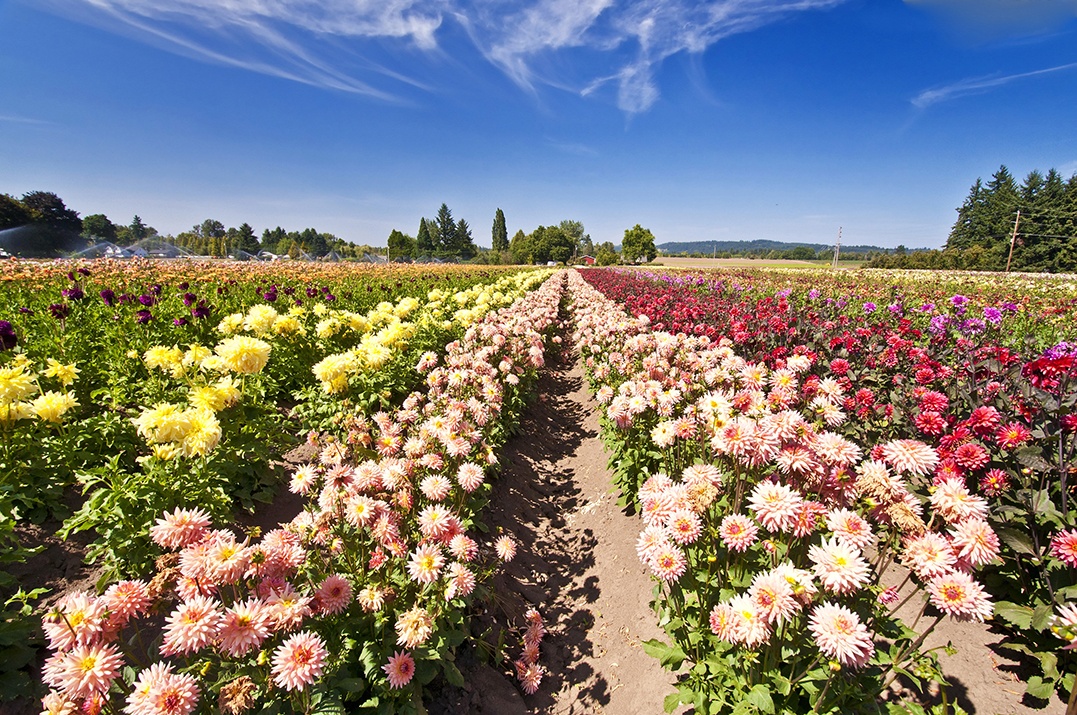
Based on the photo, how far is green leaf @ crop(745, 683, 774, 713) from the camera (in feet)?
5.91

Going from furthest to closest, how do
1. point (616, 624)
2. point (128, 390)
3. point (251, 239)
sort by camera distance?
point (251, 239), point (128, 390), point (616, 624)

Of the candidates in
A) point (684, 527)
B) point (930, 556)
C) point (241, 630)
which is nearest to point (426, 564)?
point (241, 630)

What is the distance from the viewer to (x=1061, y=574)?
2385 millimetres

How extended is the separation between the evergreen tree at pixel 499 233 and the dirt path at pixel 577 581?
11014 cm

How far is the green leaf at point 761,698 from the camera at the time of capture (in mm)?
1802

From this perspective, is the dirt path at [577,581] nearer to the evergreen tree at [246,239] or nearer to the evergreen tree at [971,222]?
the evergreen tree at [971,222]

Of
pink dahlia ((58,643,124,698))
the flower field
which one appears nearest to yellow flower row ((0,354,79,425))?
the flower field

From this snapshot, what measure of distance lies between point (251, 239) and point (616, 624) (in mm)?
125877

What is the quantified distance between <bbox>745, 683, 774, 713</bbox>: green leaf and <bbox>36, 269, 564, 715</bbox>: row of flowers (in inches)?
51.8

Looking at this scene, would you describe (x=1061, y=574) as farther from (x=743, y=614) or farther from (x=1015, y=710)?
(x=743, y=614)

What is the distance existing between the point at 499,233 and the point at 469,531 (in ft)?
373

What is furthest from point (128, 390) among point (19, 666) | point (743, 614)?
point (743, 614)

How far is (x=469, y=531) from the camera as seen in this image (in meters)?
3.71

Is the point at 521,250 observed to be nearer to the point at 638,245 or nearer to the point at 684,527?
the point at 638,245
